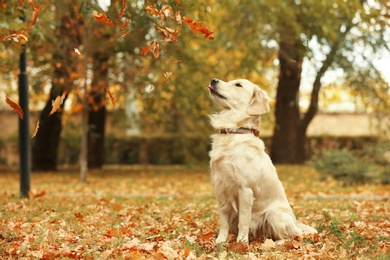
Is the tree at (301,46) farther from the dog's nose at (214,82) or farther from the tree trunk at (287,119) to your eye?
the dog's nose at (214,82)

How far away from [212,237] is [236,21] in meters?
12.1

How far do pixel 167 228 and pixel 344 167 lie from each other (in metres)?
8.45

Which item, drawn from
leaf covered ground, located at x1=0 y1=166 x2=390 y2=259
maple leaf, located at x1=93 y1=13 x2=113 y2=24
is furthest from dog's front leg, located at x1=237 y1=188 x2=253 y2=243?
maple leaf, located at x1=93 y1=13 x2=113 y2=24

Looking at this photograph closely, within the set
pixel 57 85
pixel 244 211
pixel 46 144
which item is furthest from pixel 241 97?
pixel 46 144

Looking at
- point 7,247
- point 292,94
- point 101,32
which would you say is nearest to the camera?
point 7,247

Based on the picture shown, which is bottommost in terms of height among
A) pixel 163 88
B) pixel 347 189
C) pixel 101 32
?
pixel 347 189

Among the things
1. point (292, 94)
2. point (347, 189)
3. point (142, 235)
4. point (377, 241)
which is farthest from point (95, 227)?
point (292, 94)

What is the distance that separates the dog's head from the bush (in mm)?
8823

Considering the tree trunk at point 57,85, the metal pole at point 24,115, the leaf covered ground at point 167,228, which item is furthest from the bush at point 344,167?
the metal pole at point 24,115

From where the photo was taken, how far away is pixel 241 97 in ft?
20.2

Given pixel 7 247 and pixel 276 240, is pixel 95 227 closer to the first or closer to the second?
pixel 7 247

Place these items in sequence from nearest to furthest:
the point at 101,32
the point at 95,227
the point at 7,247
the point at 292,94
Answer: the point at 7,247
the point at 95,227
the point at 101,32
the point at 292,94

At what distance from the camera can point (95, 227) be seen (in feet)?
23.4

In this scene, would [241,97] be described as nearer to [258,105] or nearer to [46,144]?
[258,105]
